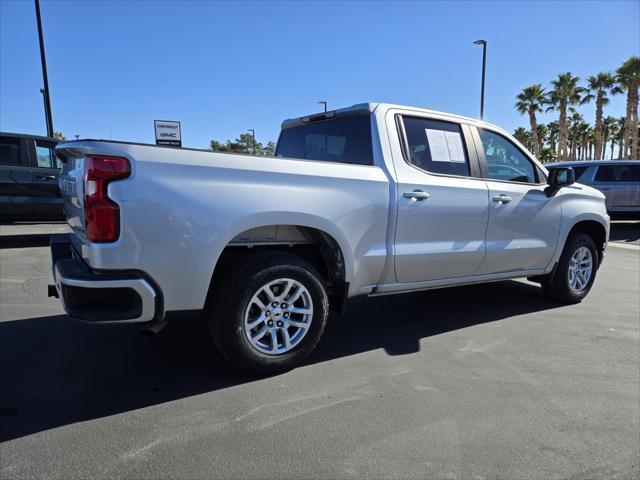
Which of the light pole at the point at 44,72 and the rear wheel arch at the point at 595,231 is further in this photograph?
the light pole at the point at 44,72

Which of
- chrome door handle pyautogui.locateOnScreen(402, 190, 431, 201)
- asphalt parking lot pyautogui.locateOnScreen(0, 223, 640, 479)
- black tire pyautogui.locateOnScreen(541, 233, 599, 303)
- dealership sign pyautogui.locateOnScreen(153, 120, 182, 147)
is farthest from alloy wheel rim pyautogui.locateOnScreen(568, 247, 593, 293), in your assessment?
dealership sign pyautogui.locateOnScreen(153, 120, 182, 147)

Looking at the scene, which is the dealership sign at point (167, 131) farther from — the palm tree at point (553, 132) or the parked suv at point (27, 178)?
the palm tree at point (553, 132)

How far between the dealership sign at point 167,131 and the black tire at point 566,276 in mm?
6574

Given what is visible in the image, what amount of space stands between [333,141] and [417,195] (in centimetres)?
97

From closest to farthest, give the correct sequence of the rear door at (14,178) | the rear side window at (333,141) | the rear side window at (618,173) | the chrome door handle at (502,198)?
the rear side window at (333,141)
the chrome door handle at (502,198)
the rear door at (14,178)
the rear side window at (618,173)

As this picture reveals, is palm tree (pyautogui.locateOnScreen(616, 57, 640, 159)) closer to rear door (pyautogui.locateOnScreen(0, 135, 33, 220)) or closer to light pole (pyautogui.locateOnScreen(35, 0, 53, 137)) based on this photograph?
light pole (pyautogui.locateOnScreen(35, 0, 53, 137))

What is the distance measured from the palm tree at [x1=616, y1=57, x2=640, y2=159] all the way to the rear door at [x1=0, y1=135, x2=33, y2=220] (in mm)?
36540

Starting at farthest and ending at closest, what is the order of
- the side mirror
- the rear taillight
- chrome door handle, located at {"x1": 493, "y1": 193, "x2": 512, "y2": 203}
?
the side mirror, chrome door handle, located at {"x1": 493, "y1": 193, "x2": 512, "y2": 203}, the rear taillight

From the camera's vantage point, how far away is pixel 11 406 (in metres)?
2.58

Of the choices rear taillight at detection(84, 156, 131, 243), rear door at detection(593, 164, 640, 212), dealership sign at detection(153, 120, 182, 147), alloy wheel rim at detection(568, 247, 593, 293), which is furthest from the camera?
rear door at detection(593, 164, 640, 212)

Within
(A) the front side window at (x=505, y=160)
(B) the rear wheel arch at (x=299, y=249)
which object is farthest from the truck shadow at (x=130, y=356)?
(A) the front side window at (x=505, y=160)

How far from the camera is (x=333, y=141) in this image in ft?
13.2

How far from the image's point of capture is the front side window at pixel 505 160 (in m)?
4.30

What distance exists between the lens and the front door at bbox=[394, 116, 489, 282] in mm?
3557
